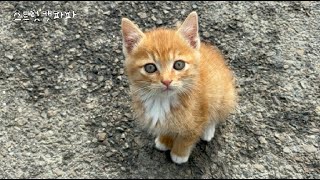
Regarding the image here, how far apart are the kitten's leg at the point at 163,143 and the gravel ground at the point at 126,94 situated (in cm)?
4

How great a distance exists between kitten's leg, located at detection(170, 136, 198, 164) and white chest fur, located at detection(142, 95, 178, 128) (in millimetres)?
191

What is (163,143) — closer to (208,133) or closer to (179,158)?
(179,158)

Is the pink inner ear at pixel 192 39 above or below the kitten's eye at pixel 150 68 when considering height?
above

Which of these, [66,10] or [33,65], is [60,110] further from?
[66,10]

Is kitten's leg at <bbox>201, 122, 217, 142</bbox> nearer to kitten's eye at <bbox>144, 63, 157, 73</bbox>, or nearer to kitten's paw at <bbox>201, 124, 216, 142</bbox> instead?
kitten's paw at <bbox>201, 124, 216, 142</bbox>

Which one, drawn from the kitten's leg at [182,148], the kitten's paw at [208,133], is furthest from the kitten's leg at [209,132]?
the kitten's leg at [182,148]

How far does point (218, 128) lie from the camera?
3.05 metres

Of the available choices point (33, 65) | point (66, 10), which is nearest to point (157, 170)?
point (33, 65)

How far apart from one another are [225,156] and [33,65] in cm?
152

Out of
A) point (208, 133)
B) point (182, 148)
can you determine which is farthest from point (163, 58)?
point (208, 133)

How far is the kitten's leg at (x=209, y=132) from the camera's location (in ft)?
9.56

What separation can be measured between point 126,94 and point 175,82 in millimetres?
886

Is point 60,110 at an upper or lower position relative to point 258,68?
lower

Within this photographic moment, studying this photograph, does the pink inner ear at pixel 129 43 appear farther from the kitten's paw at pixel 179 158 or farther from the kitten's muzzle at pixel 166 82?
the kitten's paw at pixel 179 158
